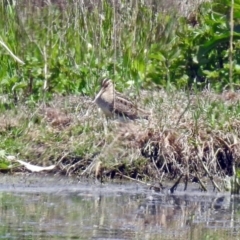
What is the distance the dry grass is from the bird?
13cm

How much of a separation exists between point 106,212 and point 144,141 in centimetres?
157

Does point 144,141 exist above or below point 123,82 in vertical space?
below

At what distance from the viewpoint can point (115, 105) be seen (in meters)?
9.77

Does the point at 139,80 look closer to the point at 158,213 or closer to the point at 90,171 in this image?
the point at 90,171

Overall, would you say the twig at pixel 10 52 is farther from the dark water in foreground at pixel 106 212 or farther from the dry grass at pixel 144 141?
the dark water in foreground at pixel 106 212

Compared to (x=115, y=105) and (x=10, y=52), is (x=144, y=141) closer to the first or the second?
(x=115, y=105)

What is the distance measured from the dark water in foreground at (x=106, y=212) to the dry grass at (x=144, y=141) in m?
0.23

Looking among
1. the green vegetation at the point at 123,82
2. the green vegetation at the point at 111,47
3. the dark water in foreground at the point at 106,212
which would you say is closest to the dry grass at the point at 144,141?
the green vegetation at the point at 123,82

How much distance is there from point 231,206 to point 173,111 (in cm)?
174

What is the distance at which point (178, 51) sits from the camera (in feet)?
36.2

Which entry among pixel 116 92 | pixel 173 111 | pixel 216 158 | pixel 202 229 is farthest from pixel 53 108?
pixel 202 229

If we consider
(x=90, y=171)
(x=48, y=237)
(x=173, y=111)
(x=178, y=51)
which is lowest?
(x=48, y=237)

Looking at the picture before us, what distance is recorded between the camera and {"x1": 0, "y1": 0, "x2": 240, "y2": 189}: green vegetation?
28.9 feet

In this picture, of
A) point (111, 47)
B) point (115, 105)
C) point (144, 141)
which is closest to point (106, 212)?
point (144, 141)
